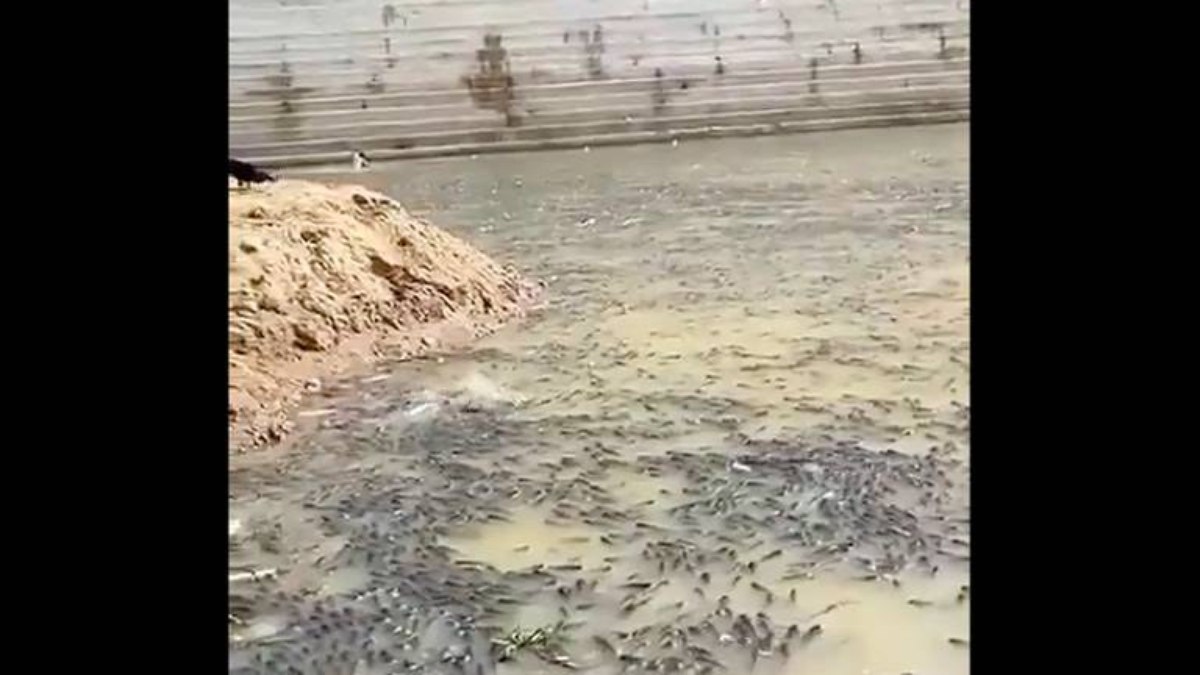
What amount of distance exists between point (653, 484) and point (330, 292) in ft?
4.99

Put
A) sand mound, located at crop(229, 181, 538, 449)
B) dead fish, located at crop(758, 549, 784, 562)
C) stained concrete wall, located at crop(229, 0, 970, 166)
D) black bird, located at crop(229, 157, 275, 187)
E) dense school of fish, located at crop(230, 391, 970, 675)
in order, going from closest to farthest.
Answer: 1. dense school of fish, located at crop(230, 391, 970, 675)
2. dead fish, located at crop(758, 549, 784, 562)
3. sand mound, located at crop(229, 181, 538, 449)
4. black bird, located at crop(229, 157, 275, 187)
5. stained concrete wall, located at crop(229, 0, 970, 166)

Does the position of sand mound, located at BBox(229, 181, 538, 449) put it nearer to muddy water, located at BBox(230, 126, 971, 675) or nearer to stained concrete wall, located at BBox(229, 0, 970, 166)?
muddy water, located at BBox(230, 126, 971, 675)

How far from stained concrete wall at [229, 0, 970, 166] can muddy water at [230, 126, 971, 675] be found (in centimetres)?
277

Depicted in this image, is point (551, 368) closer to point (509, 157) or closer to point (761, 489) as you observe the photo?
point (761, 489)

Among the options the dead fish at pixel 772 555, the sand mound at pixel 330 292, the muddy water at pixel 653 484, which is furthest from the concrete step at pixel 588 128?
the dead fish at pixel 772 555

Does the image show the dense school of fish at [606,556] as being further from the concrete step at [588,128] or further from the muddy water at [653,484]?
the concrete step at [588,128]

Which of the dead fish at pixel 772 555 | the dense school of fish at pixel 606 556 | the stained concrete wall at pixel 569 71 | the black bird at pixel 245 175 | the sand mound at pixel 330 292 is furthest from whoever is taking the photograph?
the stained concrete wall at pixel 569 71

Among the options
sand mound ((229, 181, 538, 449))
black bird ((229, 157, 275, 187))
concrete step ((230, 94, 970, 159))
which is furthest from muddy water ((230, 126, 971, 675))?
concrete step ((230, 94, 970, 159))

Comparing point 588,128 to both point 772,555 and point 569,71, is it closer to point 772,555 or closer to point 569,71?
point 569,71

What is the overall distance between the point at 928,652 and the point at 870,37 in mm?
6381

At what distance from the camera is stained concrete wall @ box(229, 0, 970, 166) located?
757 centimetres

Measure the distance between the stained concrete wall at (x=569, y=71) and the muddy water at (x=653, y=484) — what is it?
2768 mm

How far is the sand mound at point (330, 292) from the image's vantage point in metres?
3.63
